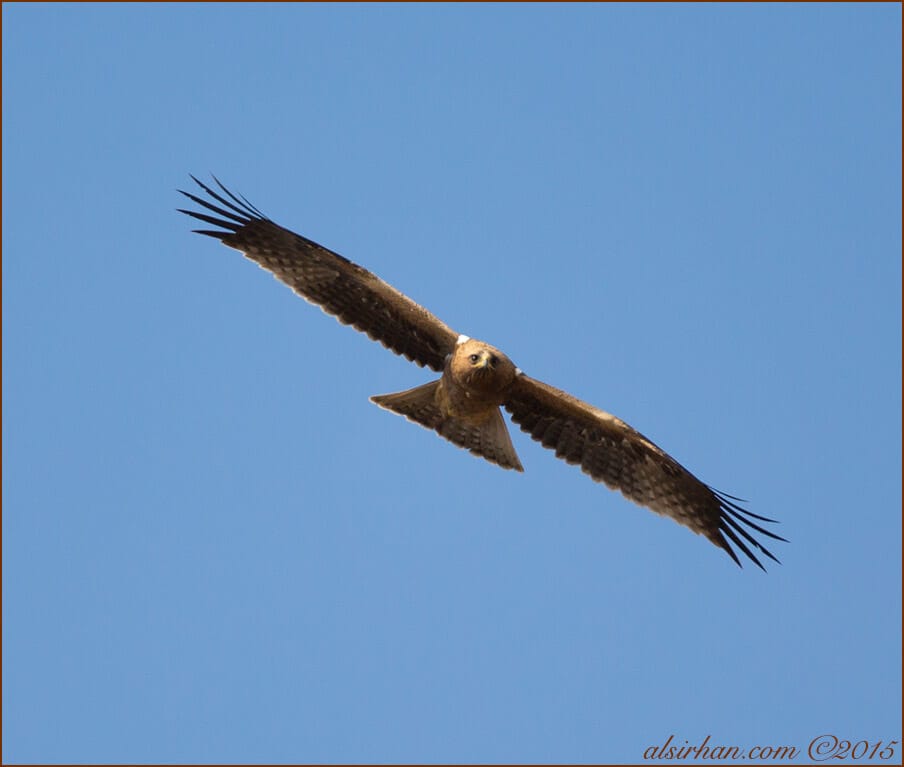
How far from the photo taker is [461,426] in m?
9.13

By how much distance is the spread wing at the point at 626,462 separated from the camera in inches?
363

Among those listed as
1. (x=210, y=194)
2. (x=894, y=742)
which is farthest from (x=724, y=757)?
(x=210, y=194)

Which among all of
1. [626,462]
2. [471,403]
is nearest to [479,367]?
[471,403]

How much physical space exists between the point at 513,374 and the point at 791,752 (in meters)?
3.26

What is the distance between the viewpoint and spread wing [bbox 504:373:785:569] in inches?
363

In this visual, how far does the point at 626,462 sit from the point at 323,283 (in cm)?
274

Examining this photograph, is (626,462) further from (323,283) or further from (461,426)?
(323,283)

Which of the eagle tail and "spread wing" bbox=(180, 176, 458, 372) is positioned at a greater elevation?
"spread wing" bbox=(180, 176, 458, 372)

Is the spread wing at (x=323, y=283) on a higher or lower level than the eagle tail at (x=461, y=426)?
higher

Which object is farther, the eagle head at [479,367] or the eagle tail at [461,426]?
the eagle tail at [461,426]

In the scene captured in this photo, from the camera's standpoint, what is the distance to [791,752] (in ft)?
26.8

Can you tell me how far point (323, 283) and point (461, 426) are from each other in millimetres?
1514

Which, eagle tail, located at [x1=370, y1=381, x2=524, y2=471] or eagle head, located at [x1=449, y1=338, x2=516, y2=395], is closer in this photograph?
eagle head, located at [x1=449, y1=338, x2=516, y2=395]

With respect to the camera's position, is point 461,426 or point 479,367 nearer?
point 479,367
